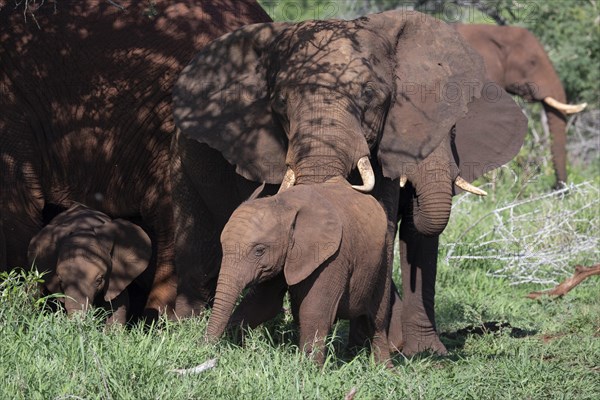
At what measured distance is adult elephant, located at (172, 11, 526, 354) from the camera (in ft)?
20.1

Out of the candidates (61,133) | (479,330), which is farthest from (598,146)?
(61,133)

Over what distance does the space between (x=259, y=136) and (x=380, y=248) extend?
1.01 m

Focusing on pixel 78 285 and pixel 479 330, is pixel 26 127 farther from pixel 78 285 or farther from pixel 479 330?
pixel 479 330

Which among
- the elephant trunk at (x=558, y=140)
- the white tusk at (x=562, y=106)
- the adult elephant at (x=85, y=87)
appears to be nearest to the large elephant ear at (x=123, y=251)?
the adult elephant at (x=85, y=87)

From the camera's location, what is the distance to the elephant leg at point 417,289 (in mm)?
7574

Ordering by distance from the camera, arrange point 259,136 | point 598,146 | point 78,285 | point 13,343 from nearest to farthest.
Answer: point 13,343, point 259,136, point 78,285, point 598,146

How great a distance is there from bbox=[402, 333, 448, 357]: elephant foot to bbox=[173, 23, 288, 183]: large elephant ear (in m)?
1.61

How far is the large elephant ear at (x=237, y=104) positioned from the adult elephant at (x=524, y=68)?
7.17m

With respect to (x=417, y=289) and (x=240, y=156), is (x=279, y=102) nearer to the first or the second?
(x=240, y=156)

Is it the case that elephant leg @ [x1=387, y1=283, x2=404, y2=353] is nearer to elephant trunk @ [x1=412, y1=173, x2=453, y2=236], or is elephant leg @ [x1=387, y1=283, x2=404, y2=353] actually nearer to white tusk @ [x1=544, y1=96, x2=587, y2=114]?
elephant trunk @ [x1=412, y1=173, x2=453, y2=236]

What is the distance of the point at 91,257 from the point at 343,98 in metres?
1.86

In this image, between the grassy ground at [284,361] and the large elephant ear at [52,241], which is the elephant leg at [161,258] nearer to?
the large elephant ear at [52,241]

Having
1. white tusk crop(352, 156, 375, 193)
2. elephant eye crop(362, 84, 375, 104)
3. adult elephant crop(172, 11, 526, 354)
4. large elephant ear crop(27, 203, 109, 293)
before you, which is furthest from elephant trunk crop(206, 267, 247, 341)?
large elephant ear crop(27, 203, 109, 293)

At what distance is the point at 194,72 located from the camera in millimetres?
6855
